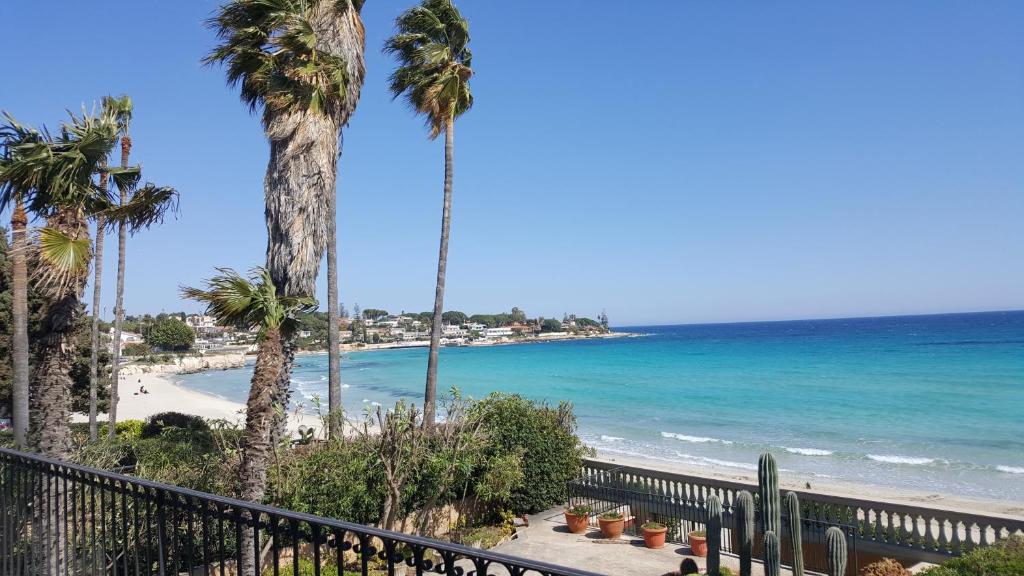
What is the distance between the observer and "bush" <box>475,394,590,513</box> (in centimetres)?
1259

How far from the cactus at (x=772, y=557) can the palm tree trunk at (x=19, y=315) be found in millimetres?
9473

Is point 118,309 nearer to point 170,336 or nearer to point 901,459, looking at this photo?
point 901,459

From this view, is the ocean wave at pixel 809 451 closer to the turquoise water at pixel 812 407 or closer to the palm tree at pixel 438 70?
the turquoise water at pixel 812 407

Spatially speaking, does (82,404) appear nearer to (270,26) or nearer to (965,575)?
(270,26)

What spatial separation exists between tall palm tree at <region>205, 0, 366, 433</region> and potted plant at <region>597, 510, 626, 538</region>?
6179 millimetres

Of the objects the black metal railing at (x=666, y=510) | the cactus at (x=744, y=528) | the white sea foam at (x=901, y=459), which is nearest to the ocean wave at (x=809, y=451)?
the white sea foam at (x=901, y=459)

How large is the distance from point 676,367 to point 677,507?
213 ft

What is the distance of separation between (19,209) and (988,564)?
12.1m

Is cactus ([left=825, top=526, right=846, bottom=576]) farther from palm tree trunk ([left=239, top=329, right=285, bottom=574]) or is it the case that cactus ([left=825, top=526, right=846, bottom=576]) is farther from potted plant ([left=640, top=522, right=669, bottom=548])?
palm tree trunk ([left=239, top=329, right=285, bottom=574])

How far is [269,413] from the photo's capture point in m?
7.52

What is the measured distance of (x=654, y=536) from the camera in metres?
11.1

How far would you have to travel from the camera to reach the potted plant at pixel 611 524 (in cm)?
1159

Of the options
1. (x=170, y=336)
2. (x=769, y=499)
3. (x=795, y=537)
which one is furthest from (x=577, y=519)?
(x=170, y=336)

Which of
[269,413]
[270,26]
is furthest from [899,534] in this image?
[270,26]
